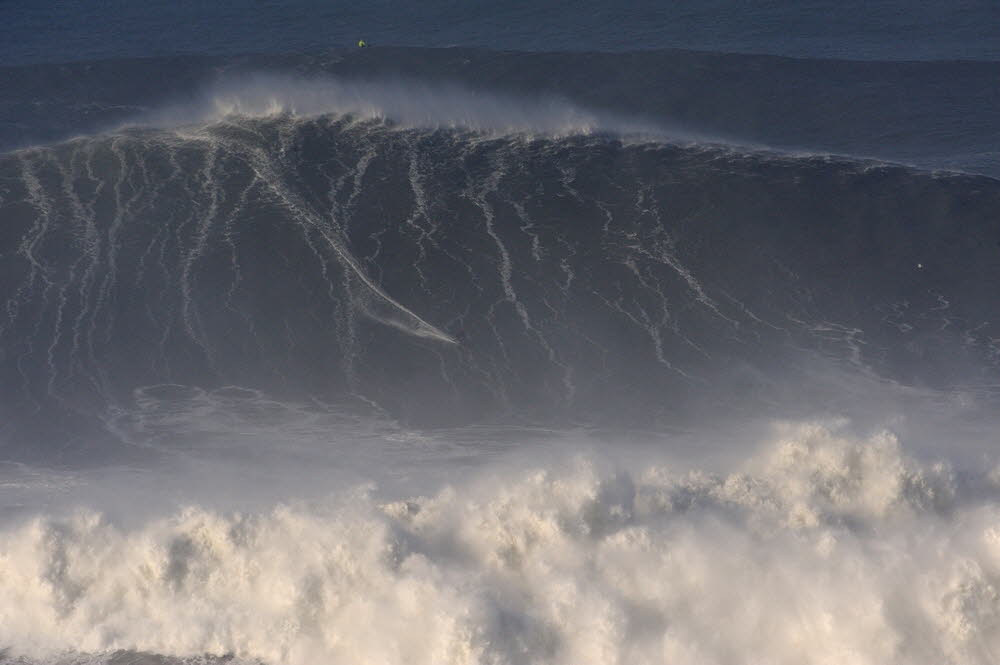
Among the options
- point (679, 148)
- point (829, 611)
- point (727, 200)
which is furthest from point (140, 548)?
point (679, 148)

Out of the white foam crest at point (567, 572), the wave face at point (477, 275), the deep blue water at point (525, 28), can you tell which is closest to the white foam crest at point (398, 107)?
the wave face at point (477, 275)

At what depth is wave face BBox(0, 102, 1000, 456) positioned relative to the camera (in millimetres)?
21234

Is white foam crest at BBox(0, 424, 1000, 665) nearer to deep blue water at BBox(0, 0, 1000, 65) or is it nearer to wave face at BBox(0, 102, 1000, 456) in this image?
wave face at BBox(0, 102, 1000, 456)

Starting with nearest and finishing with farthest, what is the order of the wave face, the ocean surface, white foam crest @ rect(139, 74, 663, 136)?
the ocean surface < the wave face < white foam crest @ rect(139, 74, 663, 136)

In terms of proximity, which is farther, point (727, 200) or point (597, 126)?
point (597, 126)

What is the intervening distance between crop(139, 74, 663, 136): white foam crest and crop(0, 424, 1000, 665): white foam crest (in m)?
16.2

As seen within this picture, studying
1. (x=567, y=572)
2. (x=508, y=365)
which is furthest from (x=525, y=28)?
(x=567, y=572)

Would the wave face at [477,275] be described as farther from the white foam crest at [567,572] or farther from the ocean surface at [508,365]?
the white foam crest at [567,572]

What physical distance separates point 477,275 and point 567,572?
9325 mm

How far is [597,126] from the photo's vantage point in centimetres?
3175

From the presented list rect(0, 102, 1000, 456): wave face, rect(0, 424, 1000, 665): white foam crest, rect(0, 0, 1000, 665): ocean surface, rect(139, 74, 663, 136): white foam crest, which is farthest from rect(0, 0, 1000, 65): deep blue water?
rect(0, 424, 1000, 665): white foam crest

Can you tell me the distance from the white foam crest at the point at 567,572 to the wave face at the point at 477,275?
283 cm

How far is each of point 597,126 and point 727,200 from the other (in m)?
6.58

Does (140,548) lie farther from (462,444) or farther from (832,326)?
(832,326)
